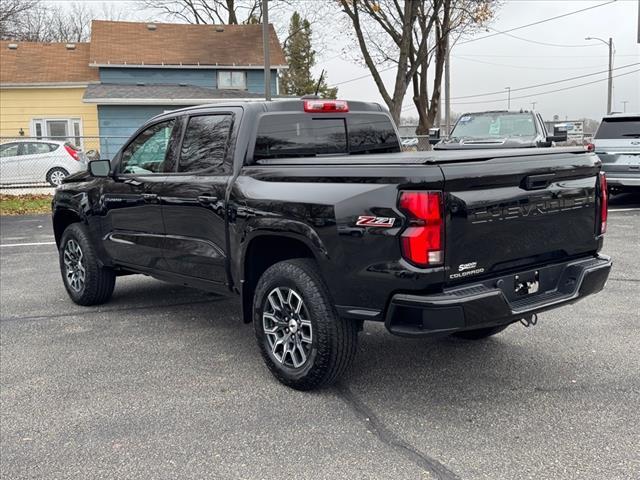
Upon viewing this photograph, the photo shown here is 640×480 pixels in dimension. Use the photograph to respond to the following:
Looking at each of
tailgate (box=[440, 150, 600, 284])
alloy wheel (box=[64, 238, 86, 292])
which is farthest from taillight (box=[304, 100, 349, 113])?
alloy wheel (box=[64, 238, 86, 292])

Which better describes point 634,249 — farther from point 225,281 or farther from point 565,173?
point 225,281

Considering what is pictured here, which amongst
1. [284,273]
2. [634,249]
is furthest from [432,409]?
[634,249]

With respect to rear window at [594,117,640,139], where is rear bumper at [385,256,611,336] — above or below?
below

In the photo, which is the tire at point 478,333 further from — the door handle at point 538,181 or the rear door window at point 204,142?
the rear door window at point 204,142

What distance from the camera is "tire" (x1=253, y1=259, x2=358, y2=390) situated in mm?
3906

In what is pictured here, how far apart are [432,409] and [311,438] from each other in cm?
79

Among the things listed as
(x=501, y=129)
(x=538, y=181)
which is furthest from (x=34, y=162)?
(x=538, y=181)

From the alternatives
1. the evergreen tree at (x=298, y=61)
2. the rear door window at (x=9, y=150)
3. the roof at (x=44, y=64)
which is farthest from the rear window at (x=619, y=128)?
the evergreen tree at (x=298, y=61)

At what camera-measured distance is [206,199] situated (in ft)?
15.6

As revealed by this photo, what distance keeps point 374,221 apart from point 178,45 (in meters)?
28.2

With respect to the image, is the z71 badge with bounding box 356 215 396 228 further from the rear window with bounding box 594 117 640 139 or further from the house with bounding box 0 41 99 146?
the house with bounding box 0 41 99 146

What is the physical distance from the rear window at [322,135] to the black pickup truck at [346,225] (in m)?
0.01

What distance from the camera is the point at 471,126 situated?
14.6 metres

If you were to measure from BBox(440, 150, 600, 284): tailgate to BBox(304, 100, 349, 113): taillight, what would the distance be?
1.73 meters
